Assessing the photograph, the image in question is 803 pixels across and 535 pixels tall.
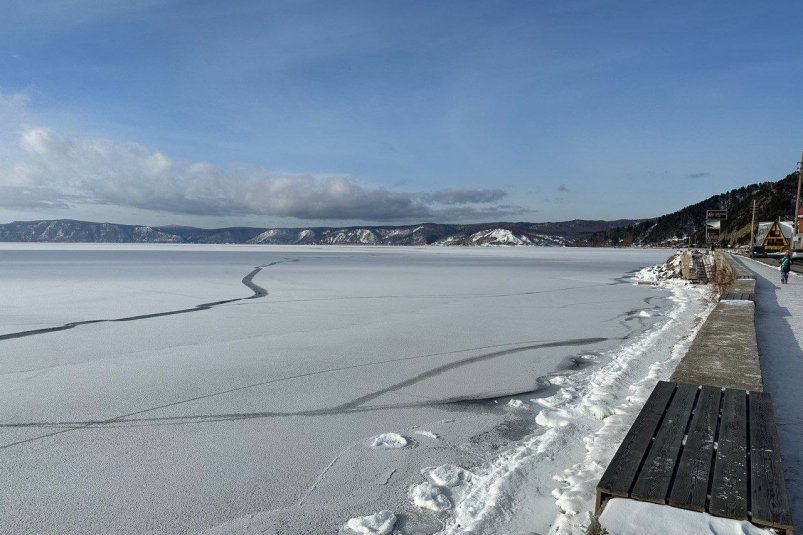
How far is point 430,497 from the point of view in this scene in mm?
3203

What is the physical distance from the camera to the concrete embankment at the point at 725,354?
4551 millimetres

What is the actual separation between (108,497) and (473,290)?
45.2 feet

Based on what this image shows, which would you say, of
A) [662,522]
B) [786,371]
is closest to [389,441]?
[662,522]

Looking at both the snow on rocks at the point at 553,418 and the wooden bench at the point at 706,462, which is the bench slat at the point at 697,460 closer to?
the wooden bench at the point at 706,462

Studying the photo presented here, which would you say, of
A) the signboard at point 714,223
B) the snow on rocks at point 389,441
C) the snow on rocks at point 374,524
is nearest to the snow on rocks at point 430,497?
the snow on rocks at point 374,524

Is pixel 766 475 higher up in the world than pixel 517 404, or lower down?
higher up

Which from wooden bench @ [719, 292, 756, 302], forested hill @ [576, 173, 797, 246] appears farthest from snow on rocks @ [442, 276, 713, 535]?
forested hill @ [576, 173, 797, 246]

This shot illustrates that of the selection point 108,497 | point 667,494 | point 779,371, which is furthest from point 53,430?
point 779,371

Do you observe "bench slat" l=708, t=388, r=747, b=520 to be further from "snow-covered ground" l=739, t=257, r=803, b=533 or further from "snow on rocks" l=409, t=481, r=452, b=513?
"snow on rocks" l=409, t=481, r=452, b=513

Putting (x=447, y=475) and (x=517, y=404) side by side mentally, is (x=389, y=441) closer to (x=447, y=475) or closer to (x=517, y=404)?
(x=447, y=475)

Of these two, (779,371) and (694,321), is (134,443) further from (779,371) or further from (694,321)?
(694,321)

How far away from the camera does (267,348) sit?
294 inches

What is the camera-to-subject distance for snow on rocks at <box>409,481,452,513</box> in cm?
312

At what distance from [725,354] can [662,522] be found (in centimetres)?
381
